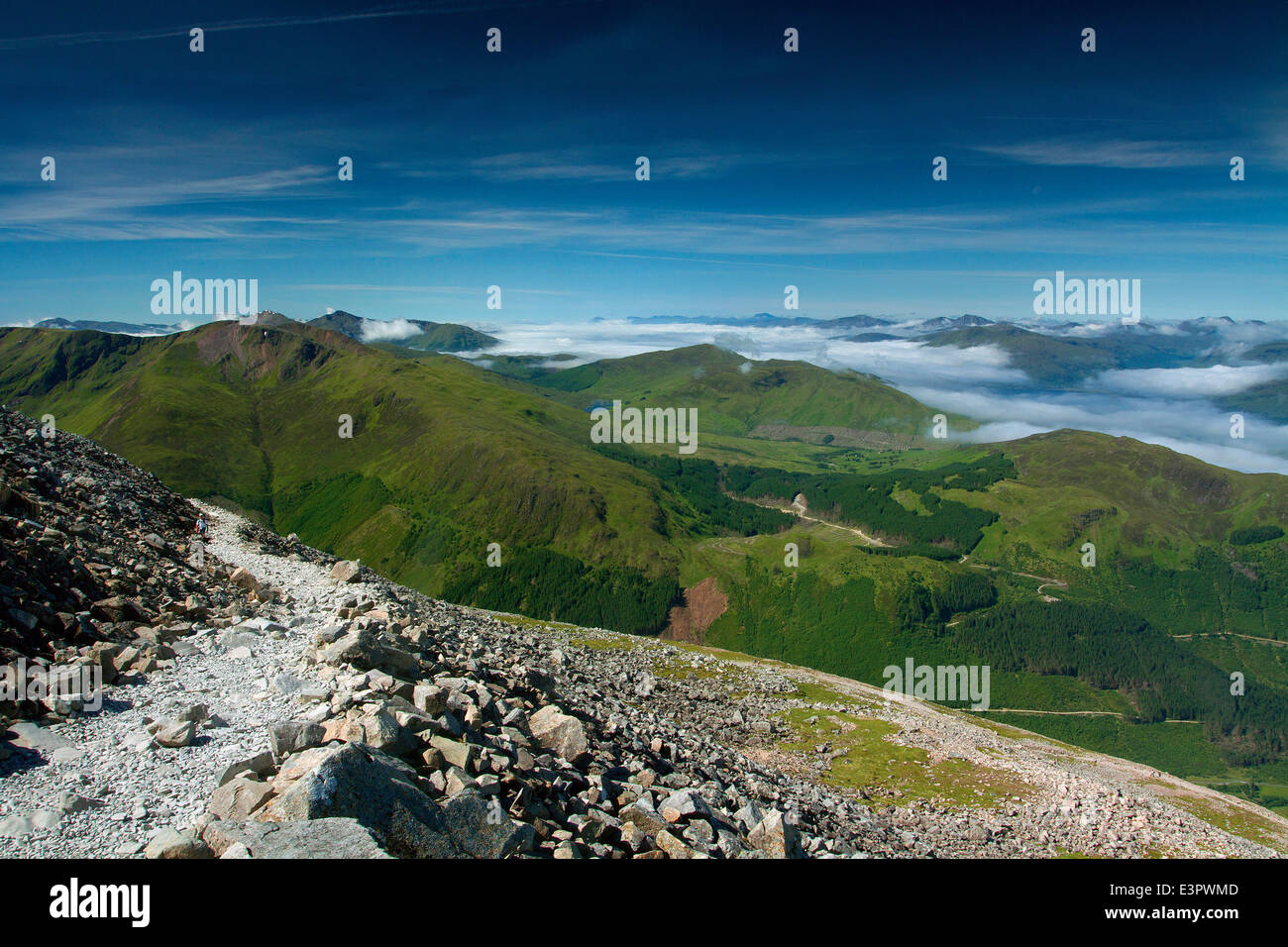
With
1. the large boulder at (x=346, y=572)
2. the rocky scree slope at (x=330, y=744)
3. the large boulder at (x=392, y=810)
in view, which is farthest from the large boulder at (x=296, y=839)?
the large boulder at (x=346, y=572)

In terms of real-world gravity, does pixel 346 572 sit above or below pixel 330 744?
above

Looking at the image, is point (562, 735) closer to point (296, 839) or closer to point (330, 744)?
point (330, 744)

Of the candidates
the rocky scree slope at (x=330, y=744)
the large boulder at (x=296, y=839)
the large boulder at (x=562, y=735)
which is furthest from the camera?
the large boulder at (x=562, y=735)

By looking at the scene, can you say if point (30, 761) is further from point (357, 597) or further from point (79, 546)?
point (357, 597)

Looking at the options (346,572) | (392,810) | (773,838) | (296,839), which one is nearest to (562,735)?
(773,838)

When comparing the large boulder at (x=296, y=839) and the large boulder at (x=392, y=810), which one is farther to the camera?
the large boulder at (x=392, y=810)

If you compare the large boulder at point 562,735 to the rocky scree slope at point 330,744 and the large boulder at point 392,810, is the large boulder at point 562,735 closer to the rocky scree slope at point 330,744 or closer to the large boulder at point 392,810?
the rocky scree slope at point 330,744

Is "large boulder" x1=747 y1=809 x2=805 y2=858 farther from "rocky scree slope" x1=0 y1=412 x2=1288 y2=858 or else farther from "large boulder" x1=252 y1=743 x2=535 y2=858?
"large boulder" x1=252 y1=743 x2=535 y2=858
